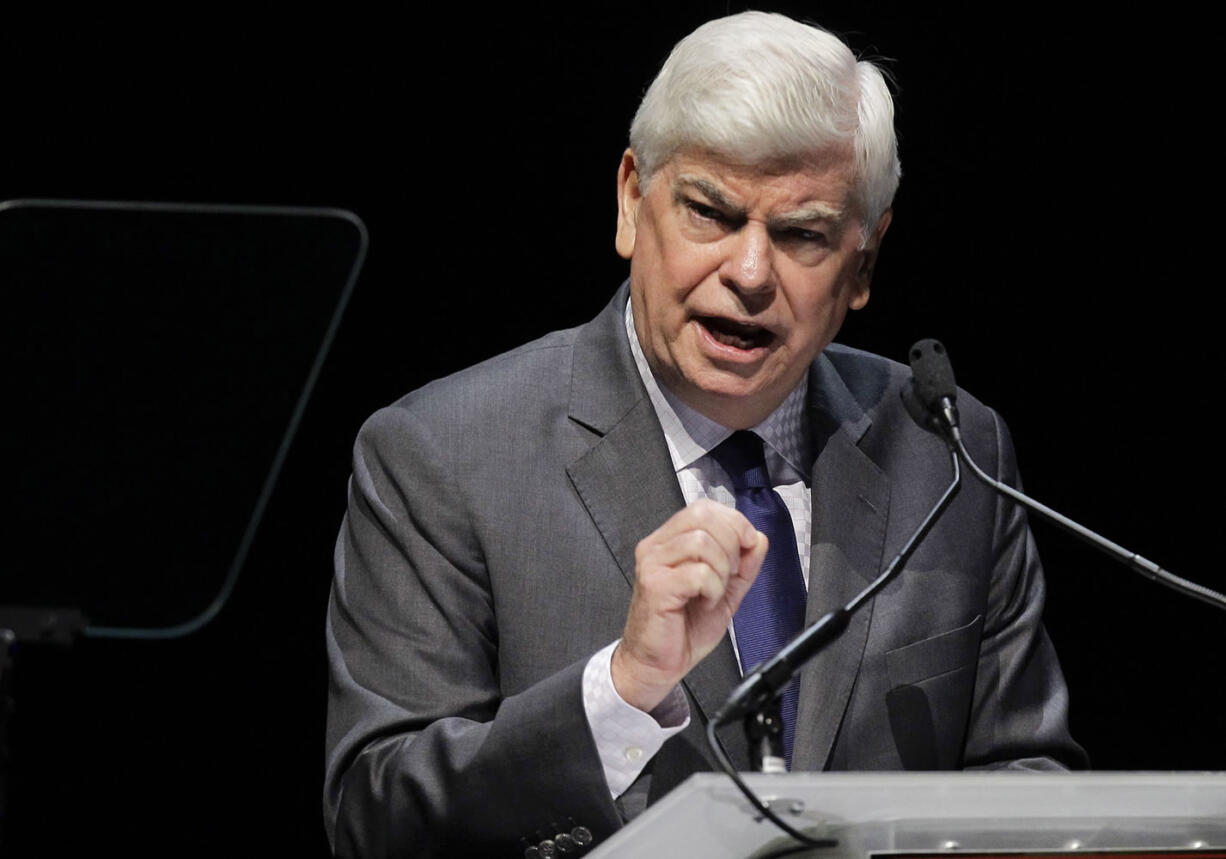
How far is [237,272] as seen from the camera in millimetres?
2125

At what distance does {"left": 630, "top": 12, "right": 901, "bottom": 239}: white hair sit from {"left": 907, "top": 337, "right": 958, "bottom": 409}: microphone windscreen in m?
0.39

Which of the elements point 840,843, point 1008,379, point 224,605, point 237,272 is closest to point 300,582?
point 224,605

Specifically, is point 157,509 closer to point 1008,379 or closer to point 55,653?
point 55,653

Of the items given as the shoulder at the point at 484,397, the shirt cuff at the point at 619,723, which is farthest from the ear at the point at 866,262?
the shirt cuff at the point at 619,723

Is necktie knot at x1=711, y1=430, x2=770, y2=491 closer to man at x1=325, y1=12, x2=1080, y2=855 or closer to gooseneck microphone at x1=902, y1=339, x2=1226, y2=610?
man at x1=325, y1=12, x2=1080, y2=855

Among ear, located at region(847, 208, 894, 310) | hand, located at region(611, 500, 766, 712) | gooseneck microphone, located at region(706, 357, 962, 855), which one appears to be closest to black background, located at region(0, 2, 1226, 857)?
ear, located at region(847, 208, 894, 310)

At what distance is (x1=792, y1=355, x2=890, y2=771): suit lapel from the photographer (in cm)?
191

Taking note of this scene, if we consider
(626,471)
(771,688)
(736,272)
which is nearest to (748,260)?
(736,272)

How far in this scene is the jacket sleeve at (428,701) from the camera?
1.63 m

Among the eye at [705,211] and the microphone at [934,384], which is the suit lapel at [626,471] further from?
the microphone at [934,384]

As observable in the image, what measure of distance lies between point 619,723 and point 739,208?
65cm

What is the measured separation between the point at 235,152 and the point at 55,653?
2.75 feet

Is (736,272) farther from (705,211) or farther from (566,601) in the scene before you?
(566,601)

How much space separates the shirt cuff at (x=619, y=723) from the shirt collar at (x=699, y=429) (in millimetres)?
419
